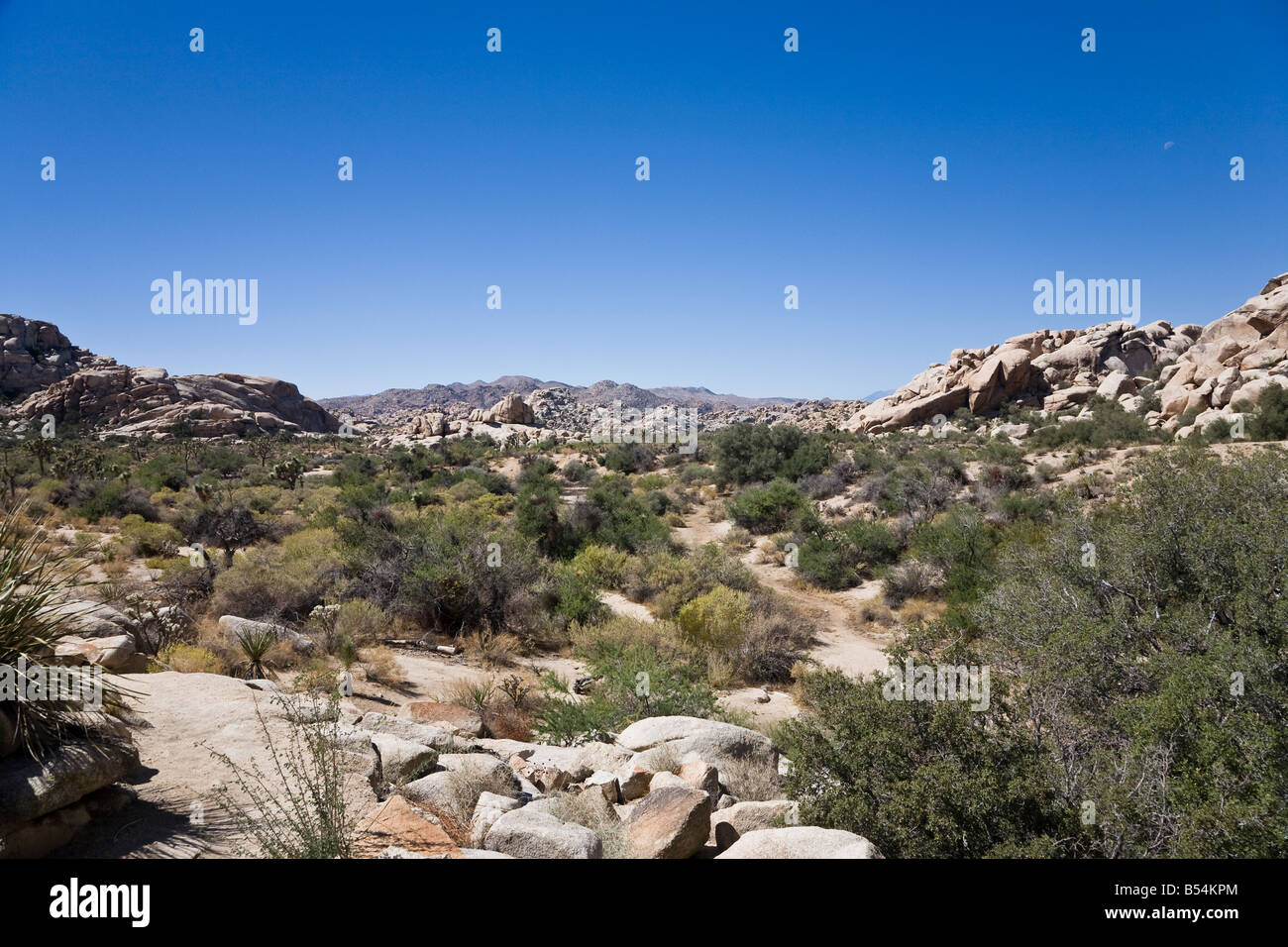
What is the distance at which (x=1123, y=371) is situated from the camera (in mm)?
46625

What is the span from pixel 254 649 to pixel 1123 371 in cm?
5756

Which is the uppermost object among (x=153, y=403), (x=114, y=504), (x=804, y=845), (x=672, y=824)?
(x=153, y=403)

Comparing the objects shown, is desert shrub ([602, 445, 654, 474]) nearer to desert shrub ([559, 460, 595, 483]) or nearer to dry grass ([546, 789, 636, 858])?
desert shrub ([559, 460, 595, 483])

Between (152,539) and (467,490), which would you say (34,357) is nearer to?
(467,490)

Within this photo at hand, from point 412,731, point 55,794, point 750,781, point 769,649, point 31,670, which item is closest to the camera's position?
point 55,794

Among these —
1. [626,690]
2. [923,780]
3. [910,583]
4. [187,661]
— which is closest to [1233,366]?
[910,583]

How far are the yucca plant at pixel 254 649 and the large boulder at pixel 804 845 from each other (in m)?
7.43

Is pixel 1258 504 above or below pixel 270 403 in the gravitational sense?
below

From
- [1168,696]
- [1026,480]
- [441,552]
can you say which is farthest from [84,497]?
[1026,480]

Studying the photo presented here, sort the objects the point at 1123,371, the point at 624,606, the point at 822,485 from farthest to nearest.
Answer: the point at 1123,371 → the point at 822,485 → the point at 624,606

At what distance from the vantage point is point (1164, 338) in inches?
2121

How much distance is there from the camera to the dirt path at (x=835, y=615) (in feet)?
37.6

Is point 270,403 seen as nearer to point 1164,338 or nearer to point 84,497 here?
point 84,497
